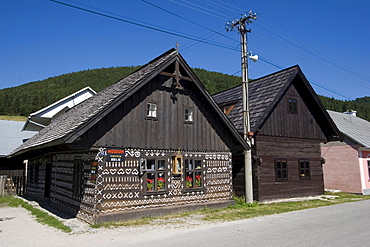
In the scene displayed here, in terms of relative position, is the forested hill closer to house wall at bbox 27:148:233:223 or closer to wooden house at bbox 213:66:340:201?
wooden house at bbox 213:66:340:201

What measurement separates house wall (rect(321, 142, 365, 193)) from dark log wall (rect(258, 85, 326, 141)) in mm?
→ 2801

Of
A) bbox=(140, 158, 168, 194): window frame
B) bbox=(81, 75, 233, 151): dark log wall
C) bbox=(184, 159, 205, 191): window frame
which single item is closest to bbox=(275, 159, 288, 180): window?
bbox=(81, 75, 233, 151): dark log wall

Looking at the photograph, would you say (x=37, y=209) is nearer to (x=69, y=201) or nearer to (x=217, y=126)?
(x=69, y=201)

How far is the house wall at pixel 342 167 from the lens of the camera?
877 inches

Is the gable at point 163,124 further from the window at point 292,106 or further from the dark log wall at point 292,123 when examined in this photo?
the window at point 292,106

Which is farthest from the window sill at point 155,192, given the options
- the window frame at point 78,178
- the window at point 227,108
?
the window at point 227,108

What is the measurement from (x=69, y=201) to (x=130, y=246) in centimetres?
629

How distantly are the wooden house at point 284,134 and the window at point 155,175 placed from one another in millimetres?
5999

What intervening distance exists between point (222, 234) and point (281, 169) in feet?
34.5

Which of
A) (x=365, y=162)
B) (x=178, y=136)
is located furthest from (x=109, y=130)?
(x=365, y=162)

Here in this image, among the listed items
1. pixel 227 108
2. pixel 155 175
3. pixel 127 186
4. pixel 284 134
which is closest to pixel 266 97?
pixel 284 134

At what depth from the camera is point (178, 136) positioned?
45.3 ft

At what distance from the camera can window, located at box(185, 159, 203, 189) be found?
45.8 feet

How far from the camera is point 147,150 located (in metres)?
12.7
